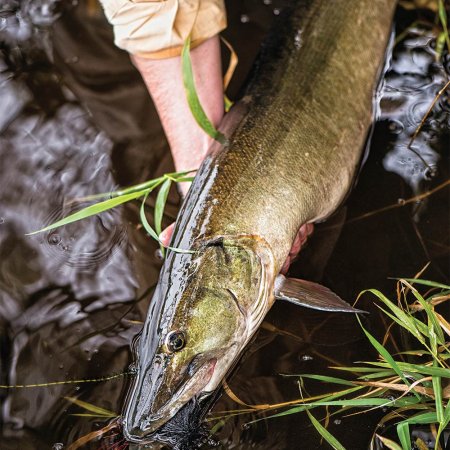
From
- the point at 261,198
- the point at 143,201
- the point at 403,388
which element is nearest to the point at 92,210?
the point at 143,201

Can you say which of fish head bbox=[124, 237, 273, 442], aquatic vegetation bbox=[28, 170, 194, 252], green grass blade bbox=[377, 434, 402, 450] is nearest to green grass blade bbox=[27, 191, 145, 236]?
aquatic vegetation bbox=[28, 170, 194, 252]

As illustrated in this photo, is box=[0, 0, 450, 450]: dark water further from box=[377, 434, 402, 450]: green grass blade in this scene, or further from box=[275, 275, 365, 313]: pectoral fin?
box=[275, 275, 365, 313]: pectoral fin

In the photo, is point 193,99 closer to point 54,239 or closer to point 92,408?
point 54,239

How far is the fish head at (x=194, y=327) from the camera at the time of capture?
6.68 ft

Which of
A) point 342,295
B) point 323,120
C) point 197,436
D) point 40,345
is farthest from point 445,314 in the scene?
point 40,345

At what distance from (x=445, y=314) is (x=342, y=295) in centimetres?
39

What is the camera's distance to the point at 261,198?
7.68ft

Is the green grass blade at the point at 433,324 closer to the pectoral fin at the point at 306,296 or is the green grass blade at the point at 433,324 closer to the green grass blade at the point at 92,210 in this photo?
the pectoral fin at the point at 306,296

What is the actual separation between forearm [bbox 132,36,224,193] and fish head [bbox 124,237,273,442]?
57cm

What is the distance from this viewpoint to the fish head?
204 centimetres

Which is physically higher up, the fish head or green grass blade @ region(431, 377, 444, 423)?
the fish head

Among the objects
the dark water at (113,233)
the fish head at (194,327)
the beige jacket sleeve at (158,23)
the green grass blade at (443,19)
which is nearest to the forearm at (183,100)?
the beige jacket sleeve at (158,23)

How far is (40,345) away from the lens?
254 cm

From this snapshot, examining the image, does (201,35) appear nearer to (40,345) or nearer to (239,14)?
(239,14)
